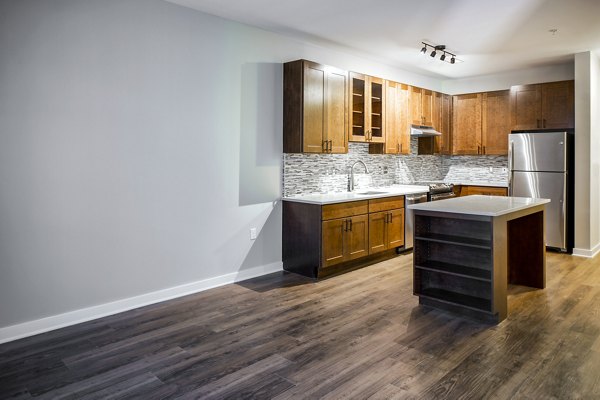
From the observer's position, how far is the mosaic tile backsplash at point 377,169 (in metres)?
5.11

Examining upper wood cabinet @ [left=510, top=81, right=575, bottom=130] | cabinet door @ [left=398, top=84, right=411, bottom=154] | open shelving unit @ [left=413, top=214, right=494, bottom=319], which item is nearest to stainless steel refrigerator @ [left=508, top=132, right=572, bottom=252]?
upper wood cabinet @ [left=510, top=81, right=575, bottom=130]

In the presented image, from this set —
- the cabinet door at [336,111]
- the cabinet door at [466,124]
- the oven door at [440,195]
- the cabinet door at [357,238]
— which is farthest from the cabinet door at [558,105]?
the cabinet door at [357,238]

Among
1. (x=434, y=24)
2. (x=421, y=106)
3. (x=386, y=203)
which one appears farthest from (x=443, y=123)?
(x=434, y=24)

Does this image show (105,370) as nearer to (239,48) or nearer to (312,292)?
(312,292)

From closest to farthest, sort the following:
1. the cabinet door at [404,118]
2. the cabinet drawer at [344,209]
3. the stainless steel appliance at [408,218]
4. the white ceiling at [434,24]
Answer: the white ceiling at [434,24] < the cabinet drawer at [344,209] < the stainless steel appliance at [408,218] < the cabinet door at [404,118]

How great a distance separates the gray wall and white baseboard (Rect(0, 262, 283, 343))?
51 mm

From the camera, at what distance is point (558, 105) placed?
6.11 metres

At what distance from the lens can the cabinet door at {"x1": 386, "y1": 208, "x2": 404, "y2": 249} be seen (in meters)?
5.42

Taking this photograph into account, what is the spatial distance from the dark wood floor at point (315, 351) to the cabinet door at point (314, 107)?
1657mm

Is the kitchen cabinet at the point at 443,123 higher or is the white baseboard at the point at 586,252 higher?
the kitchen cabinet at the point at 443,123

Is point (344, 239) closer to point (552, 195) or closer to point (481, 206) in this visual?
point (481, 206)

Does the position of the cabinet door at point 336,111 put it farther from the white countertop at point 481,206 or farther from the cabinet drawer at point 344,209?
the white countertop at point 481,206

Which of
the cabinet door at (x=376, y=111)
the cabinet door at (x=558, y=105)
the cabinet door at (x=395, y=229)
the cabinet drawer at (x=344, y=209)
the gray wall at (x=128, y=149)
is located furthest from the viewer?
the cabinet door at (x=558, y=105)

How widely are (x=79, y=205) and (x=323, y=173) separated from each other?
2876 mm
